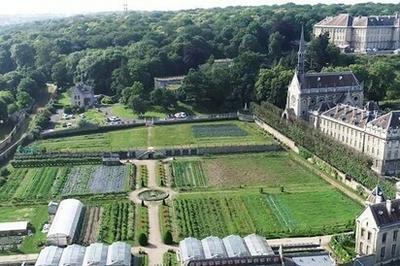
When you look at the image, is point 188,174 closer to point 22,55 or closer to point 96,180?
point 96,180

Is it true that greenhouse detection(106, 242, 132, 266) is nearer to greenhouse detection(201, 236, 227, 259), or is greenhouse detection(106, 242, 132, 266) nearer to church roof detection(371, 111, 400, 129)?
greenhouse detection(201, 236, 227, 259)

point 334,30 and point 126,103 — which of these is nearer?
point 126,103

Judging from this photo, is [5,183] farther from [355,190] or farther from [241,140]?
[355,190]

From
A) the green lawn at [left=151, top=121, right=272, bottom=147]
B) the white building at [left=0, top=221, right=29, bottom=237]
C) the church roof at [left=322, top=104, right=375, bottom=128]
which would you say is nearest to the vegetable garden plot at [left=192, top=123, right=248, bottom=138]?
the green lawn at [left=151, top=121, right=272, bottom=147]

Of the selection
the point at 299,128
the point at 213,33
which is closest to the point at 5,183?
the point at 299,128

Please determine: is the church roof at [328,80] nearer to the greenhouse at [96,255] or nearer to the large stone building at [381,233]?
the large stone building at [381,233]
